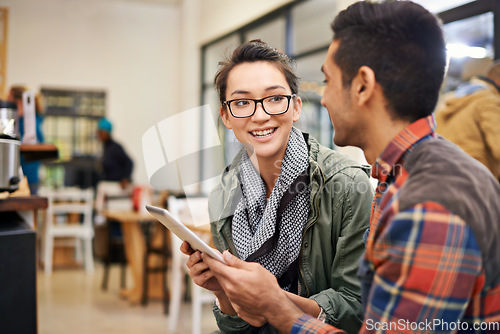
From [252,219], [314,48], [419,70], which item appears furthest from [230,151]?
[314,48]

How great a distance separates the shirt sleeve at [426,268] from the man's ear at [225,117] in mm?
810

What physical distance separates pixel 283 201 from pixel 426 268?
67 cm

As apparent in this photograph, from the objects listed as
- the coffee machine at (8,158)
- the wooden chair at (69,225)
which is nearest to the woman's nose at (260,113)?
the coffee machine at (8,158)

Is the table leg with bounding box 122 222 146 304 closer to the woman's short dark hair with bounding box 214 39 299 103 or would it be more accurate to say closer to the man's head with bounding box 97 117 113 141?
the man's head with bounding box 97 117 113 141

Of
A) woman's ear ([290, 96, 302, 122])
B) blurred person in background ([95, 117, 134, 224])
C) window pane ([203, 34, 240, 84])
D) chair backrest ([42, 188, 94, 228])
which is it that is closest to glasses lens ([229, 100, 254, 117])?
woman's ear ([290, 96, 302, 122])

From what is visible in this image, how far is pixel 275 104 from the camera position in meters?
1.37

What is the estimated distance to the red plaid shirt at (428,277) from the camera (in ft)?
2.28

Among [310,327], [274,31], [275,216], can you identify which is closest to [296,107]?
[275,216]

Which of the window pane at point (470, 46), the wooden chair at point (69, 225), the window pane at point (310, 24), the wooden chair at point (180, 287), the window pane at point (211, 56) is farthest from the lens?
the window pane at point (211, 56)

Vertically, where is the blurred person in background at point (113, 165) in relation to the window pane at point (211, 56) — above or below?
below

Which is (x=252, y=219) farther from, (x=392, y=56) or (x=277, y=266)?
(x=392, y=56)

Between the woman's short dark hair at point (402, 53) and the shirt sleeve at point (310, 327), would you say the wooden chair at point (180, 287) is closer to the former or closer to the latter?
the shirt sleeve at point (310, 327)

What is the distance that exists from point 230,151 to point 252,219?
0.23 meters

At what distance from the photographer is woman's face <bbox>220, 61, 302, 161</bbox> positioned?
1.37 meters
